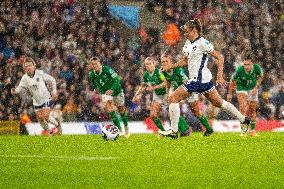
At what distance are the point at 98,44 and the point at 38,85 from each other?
9.15m

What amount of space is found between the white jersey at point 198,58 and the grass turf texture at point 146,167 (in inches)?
72.6

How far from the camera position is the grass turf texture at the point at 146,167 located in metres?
7.91

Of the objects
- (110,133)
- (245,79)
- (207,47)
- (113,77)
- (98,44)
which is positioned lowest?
(110,133)

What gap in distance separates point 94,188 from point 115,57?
22.1 metres

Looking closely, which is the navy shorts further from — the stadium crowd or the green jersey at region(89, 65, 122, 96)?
the stadium crowd

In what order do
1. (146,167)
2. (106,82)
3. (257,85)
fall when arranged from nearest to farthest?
(146,167), (257,85), (106,82)

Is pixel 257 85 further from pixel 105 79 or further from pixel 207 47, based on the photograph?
pixel 207 47

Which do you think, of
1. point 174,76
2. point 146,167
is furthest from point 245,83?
point 146,167

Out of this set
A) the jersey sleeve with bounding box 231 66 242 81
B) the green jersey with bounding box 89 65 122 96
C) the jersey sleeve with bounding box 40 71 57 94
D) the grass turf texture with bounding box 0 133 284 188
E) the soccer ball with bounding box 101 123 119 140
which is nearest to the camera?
the grass turf texture with bounding box 0 133 284 188

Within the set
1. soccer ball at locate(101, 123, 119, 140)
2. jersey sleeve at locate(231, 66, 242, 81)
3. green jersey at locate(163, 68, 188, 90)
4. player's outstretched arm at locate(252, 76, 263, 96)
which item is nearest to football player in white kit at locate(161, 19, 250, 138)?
soccer ball at locate(101, 123, 119, 140)

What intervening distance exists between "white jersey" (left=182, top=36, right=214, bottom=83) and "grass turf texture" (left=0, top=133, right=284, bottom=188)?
1.85m

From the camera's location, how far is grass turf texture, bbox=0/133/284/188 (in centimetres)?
791

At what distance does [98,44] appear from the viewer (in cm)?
2947

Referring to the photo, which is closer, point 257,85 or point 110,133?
point 110,133
